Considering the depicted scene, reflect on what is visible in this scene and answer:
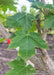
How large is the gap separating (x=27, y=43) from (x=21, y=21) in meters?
0.09

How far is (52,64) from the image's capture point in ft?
2.40

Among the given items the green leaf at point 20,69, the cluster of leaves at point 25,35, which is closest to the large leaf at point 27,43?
the cluster of leaves at point 25,35

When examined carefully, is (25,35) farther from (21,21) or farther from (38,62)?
(38,62)

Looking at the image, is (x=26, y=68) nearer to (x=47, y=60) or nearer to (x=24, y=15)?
(x=47, y=60)

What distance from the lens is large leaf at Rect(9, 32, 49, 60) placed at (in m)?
0.52

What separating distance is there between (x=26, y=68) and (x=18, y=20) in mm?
215

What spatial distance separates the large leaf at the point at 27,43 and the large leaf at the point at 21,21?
0.12ft

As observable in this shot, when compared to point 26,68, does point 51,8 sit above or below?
above

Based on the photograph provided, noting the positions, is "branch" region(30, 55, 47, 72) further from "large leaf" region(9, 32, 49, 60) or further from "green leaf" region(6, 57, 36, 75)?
"large leaf" region(9, 32, 49, 60)

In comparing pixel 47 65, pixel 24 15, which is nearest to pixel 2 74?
pixel 47 65

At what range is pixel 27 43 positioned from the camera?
55 centimetres

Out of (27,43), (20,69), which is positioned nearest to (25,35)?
(27,43)

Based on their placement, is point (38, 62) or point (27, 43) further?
point (38, 62)

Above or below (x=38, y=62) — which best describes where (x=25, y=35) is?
above
